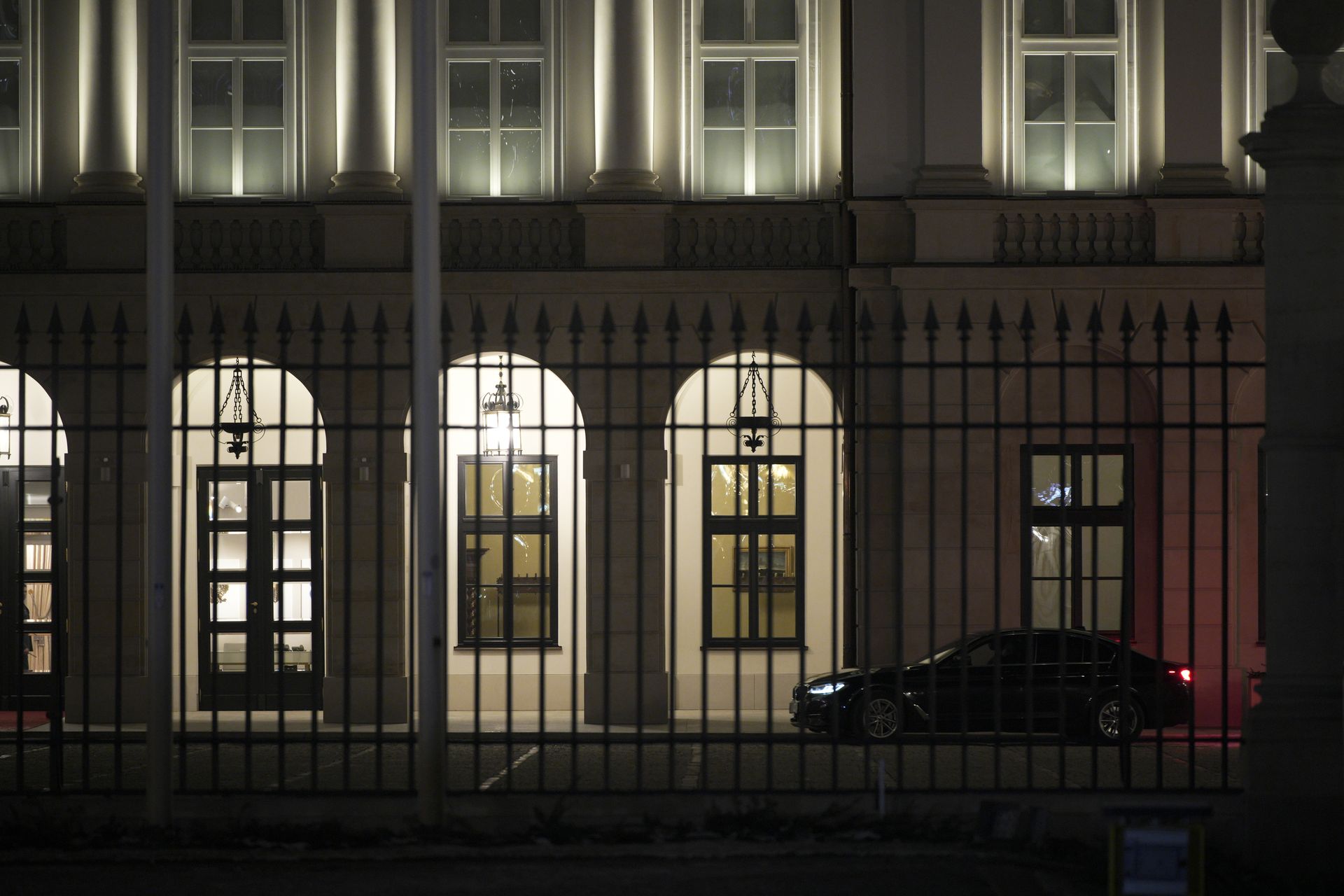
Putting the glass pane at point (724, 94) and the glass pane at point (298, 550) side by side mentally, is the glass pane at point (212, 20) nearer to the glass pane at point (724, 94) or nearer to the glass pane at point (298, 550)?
the glass pane at point (724, 94)

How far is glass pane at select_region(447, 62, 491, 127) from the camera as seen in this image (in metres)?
19.2

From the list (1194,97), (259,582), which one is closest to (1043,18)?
(1194,97)

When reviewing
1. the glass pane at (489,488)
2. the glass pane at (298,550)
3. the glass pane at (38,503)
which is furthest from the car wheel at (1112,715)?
the glass pane at (38,503)

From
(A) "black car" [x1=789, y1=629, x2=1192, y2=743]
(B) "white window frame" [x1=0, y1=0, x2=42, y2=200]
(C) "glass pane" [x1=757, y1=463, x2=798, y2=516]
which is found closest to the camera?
(A) "black car" [x1=789, y1=629, x2=1192, y2=743]

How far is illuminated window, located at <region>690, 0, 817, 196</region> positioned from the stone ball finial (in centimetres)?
1046

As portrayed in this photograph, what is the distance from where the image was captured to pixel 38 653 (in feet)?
66.2

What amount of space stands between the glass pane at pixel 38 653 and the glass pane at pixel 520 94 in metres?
8.84

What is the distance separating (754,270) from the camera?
18.5 m

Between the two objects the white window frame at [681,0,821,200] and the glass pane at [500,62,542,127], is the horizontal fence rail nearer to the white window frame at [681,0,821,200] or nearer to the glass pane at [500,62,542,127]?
the white window frame at [681,0,821,200]

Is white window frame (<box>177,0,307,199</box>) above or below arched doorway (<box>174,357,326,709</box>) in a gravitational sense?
above

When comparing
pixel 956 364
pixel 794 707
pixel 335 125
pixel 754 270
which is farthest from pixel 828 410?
pixel 956 364

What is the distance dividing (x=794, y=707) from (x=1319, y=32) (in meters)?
9.13

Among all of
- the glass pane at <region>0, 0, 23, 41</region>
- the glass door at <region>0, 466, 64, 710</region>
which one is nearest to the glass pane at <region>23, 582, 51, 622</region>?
the glass door at <region>0, 466, 64, 710</region>

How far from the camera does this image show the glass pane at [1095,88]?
18766mm
